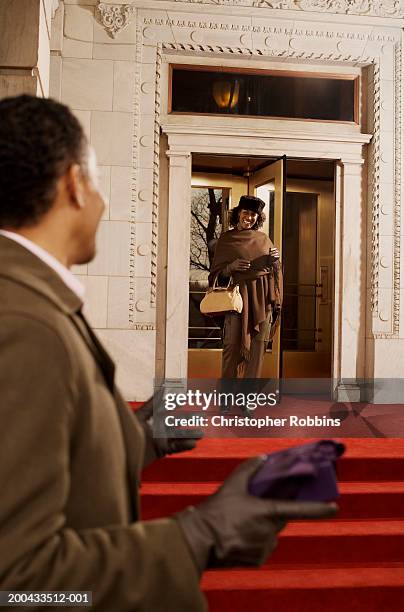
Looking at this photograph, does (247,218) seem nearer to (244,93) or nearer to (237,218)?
(237,218)

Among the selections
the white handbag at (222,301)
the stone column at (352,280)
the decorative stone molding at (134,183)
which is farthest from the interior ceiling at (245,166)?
the white handbag at (222,301)

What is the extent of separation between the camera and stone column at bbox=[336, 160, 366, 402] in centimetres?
737

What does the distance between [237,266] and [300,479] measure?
5029 mm

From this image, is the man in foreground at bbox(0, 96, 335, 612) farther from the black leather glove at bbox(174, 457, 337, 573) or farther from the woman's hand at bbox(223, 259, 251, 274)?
the woman's hand at bbox(223, 259, 251, 274)

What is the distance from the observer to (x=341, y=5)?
7312mm

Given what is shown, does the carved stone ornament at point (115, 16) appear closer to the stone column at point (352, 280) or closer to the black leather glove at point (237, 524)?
the stone column at point (352, 280)

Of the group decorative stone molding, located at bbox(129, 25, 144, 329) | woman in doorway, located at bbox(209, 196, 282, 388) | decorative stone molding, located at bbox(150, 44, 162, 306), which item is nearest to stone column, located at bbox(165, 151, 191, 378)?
decorative stone molding, located at bbox(150, 44, 162, 306)

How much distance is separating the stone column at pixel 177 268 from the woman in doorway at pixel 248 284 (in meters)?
0.95

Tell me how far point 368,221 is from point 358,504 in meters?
4.10

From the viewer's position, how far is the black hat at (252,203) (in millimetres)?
6156

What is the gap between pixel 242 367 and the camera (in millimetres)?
6277

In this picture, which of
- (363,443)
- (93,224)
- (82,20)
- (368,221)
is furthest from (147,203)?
(93,224)

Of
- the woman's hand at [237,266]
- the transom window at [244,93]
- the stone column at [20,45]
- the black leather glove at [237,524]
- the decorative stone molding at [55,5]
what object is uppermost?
the decorative stone molding at [55,5]

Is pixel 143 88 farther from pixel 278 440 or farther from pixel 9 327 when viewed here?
pixel 9 327
